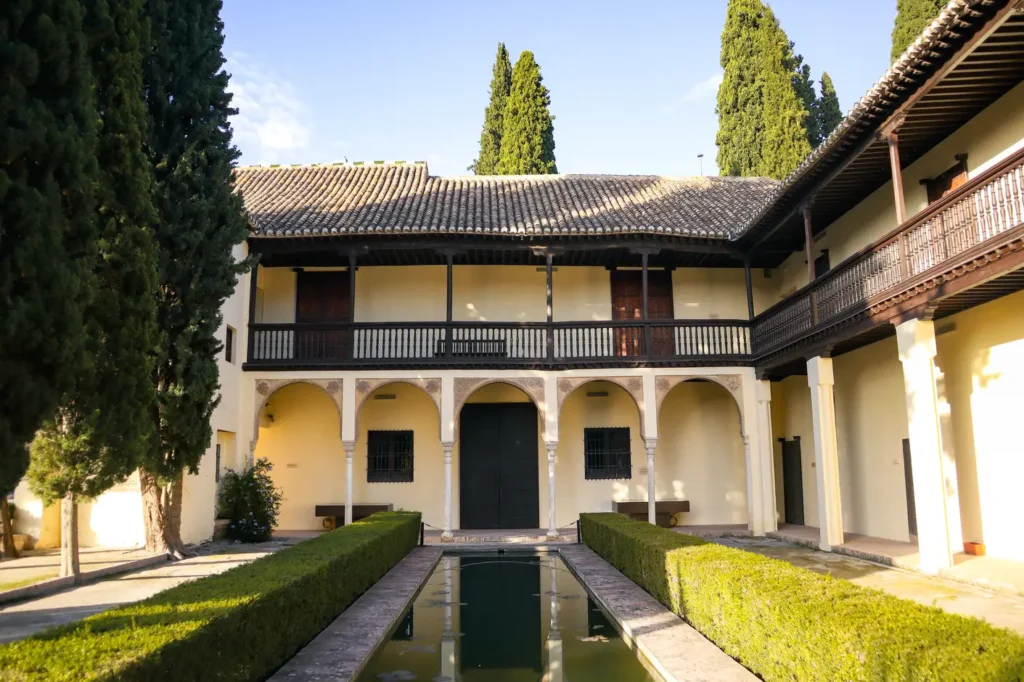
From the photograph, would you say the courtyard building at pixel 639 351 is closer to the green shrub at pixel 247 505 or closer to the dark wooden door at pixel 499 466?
the dark wooden door at pixel 499 466

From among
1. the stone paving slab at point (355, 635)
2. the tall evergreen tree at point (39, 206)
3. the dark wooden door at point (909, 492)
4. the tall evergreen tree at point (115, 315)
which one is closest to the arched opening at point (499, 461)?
the stone paving slab at point (355, 635)

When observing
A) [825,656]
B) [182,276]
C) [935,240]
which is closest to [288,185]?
[182,276]

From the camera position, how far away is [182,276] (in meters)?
11.3

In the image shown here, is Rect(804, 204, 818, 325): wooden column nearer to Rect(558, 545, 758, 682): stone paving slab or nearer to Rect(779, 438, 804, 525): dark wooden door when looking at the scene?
Rect(779, 438, 804, 525): dark wooden door

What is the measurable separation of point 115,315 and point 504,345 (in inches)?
360

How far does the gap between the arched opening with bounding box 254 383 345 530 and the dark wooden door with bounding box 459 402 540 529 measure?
2.90 m

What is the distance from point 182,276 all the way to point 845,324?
9972 millimetres

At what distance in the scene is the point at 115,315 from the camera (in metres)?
8.47

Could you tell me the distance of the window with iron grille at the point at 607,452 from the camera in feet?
58.7

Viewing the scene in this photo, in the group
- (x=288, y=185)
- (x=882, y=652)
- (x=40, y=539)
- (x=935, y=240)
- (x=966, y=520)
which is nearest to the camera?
(x=882, y=652)

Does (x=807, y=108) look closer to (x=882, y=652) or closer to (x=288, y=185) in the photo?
(x=288, y=185)

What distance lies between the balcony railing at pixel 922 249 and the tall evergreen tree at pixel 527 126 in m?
17.6

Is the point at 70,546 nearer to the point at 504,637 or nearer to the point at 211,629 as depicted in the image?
the point at 504,637

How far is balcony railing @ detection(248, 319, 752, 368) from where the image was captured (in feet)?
53.2
